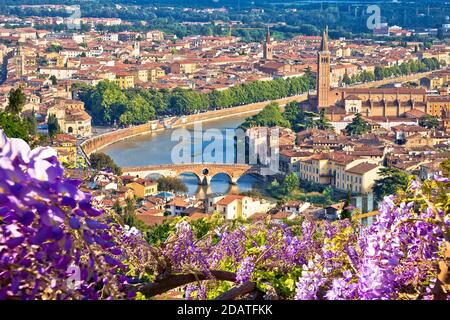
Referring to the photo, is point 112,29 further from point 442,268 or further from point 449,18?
point 442,268

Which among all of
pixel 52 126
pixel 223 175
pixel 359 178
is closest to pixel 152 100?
pixel 52 126

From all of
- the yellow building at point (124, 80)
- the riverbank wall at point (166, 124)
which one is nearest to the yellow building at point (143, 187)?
the riverbank wall at point (166, 124)

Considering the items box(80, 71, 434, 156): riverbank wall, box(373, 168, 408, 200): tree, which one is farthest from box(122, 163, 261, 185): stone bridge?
box(80, 71, 434, 156): riverbank wall

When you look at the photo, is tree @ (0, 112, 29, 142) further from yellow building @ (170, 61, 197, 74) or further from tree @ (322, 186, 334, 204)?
yellow building @ (170, 61, 197, 74)

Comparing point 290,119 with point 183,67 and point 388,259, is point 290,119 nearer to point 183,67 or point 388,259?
point 183,67

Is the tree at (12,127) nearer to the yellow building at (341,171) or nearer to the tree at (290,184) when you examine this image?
the tree at (290,184)

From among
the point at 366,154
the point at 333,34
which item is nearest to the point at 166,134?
the point at 366,154
